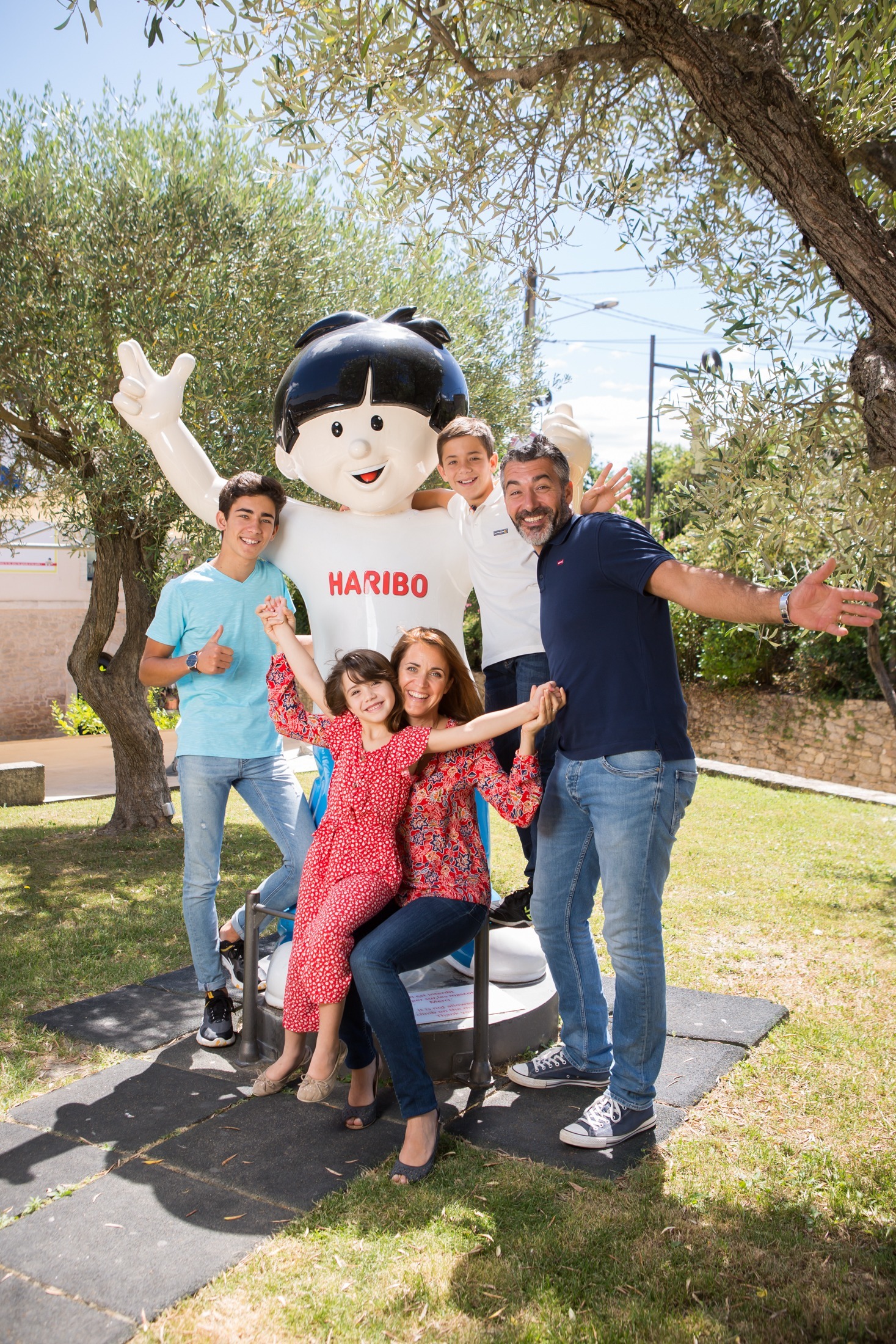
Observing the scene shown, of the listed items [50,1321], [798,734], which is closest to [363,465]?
[50,1321]

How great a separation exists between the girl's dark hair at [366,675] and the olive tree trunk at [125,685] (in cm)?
467

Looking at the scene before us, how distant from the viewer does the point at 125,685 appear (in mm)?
8055

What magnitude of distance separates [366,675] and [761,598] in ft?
3.99

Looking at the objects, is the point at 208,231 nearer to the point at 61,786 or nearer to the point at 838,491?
the point at 838,491

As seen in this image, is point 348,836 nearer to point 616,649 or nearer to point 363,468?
point 616,649

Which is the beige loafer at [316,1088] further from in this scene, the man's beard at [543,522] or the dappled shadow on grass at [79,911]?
the man's beard at [543,522]

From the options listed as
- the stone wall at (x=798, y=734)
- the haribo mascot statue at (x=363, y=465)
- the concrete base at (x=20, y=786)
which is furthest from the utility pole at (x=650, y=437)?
the haribo mascot statue at (x=363, y=465)

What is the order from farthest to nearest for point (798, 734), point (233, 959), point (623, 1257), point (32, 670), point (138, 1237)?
point (32, 670) → point (798, 734) → point (233, 959) → point (138, 1237) → point (623, 1257)

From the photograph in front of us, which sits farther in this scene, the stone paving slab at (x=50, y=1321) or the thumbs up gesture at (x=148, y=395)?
the thumbs up gesture at (x=148, y=395)

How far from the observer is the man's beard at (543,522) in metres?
3.07

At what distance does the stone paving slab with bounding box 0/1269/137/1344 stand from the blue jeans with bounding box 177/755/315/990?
1460mm

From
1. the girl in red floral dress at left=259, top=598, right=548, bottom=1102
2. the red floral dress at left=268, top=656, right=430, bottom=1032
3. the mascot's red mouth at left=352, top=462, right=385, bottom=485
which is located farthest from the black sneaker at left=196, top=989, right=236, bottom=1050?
the mascot's red mouth at left=352, top=462, right=385, bottom=485

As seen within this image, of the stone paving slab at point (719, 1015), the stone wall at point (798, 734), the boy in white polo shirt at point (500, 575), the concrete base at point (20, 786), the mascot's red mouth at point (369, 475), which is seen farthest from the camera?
the stone wall at point (798, 734)

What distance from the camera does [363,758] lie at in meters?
3.20
